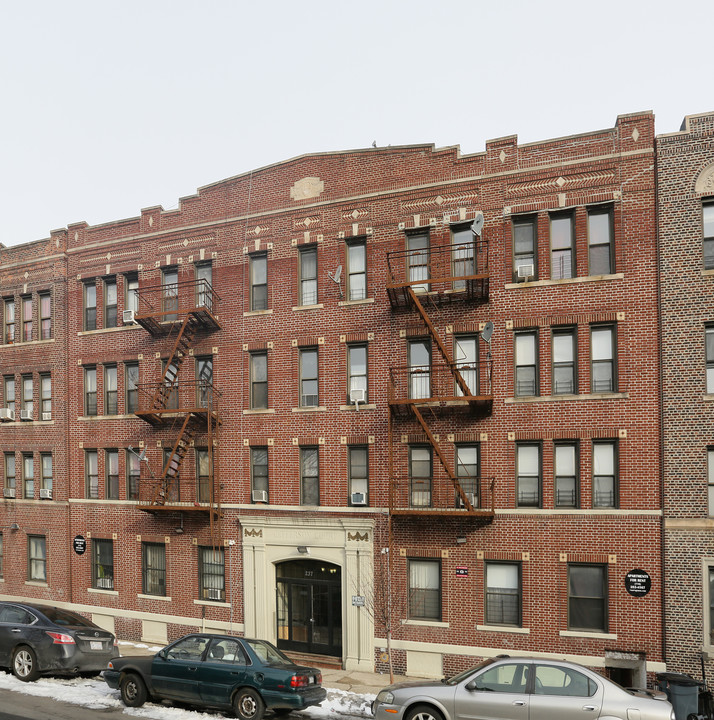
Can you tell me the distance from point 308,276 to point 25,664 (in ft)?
42.5

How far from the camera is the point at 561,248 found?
19109mm

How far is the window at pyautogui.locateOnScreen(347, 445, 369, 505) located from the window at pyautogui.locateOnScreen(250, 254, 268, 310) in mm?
5601

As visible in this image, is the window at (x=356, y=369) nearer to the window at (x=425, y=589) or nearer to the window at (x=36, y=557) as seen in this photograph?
the window at (x=425, y=589)

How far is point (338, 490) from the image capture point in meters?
20.9

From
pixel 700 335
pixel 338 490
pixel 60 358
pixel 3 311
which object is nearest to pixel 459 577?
pixel 338 490

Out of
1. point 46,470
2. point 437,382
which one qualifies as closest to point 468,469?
point 437,382

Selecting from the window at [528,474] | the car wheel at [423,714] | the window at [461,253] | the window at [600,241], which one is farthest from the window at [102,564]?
the window at [600,241]

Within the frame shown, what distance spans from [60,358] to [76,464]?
400cm

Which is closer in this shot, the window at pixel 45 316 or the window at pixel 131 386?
the window at pixel 131 386

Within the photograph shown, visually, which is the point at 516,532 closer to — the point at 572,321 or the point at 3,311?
the point at 572,321

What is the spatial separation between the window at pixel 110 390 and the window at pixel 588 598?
16.3 metres

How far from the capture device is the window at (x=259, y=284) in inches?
897

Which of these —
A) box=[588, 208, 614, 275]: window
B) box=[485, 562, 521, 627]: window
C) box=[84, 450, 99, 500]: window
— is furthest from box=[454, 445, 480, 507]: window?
box=[84, 450, 99, 500]: window

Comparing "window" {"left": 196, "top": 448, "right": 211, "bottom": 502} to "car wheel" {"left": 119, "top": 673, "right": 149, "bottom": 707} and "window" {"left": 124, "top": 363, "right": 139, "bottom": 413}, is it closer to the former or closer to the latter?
"window" {"left": 124, "top": 363, "right": 139, "bottom": 413}
